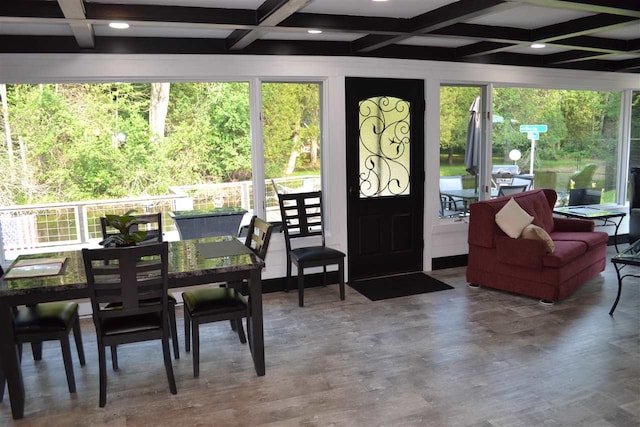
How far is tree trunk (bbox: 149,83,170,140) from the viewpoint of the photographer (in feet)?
16.0

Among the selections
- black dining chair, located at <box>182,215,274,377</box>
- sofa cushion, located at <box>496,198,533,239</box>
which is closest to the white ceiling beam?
black dining chair, located at <box>182,215,274,377</box>

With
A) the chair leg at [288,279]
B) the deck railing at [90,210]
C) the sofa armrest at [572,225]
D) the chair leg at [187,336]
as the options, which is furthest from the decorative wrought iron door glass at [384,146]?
the chair leg at [187,336]

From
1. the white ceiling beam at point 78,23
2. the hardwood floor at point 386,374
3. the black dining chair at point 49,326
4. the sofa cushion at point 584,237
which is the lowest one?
the hardwood floor at point 386,374

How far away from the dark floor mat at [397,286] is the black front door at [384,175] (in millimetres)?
146

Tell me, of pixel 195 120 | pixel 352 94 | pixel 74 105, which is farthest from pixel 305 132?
pixel 74 105

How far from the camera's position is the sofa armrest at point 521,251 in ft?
15.0

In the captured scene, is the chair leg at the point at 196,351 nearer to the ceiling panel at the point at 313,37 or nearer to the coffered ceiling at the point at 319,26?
the coffered ceiling at the point at 319,26

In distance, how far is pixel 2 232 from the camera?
4.55 m

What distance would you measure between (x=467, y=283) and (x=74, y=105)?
13.9ft

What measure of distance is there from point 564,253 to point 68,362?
160 inches

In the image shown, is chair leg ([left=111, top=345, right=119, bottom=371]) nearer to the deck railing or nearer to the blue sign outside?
the deck railing

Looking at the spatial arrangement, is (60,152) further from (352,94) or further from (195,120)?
(352,94)

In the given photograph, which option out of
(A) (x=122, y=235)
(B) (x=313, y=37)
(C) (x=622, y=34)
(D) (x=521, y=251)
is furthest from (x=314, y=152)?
(C) (x=622, y=34)

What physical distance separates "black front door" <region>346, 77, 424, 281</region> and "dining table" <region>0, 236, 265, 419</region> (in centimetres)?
204
